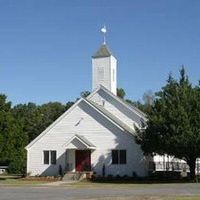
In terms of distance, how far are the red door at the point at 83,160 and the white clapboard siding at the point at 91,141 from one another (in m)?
0.43

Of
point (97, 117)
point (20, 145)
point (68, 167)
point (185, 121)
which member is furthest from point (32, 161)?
point (20, 145)

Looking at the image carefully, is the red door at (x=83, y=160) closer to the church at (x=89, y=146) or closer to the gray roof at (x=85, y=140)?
the church at (x=89, y=146)

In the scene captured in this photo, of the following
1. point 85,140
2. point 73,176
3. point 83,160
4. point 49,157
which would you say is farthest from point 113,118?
point 49,157

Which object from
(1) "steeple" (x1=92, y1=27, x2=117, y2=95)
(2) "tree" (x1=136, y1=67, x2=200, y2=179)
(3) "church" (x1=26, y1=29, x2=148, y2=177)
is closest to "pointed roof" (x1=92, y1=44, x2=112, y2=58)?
(1) "steeple" (x1=92, y1=27, x2=117, y2=95)

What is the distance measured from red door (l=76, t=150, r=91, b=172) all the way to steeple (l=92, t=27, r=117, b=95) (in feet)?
27.6

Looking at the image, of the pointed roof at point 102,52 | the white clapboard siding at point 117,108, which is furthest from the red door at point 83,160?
A: the pointed roof at point 102,52

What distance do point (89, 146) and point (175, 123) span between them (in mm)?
9240

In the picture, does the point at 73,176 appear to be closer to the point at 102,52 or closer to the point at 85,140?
the point at 85,140

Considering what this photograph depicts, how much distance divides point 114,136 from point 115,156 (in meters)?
1.77

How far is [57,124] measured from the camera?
50.5 meters

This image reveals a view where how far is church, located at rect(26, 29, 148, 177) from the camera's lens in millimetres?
47812

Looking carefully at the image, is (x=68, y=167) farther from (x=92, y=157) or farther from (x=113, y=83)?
(x=113, y=83)

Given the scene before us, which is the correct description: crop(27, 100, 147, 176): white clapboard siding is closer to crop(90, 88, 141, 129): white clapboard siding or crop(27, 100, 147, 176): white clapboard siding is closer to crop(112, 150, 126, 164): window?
crop(112, 150, 126, 164): window

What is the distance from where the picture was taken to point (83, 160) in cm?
Result: 4891
